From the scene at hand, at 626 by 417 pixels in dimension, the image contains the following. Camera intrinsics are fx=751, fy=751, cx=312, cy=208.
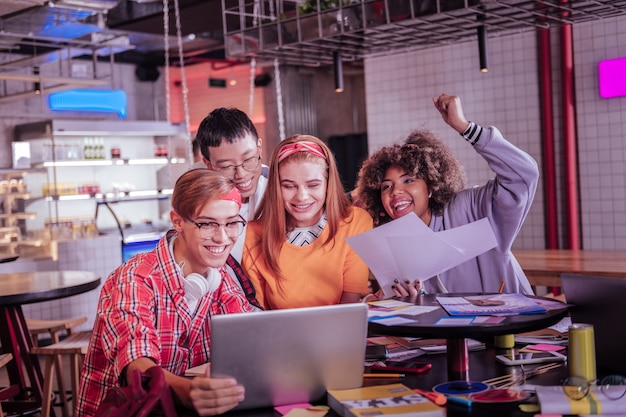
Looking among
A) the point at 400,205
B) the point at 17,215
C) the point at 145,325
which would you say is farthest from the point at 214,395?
the point at 17,215

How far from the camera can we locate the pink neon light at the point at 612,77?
5.45 metres

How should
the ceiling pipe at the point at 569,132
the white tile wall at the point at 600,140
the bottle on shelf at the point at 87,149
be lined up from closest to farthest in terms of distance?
1. the white tile wall at the point at 600,140
2. the ceiling pipe at the point at 569,132
3. the bottle on shelf at the point at 87,149

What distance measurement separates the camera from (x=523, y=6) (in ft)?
11.5

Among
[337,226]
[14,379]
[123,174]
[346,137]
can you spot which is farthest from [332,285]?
[346,137]

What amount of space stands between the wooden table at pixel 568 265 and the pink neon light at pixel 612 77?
49.4 inches

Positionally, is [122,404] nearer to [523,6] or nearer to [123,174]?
[523,6]

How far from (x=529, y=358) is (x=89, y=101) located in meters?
9.36

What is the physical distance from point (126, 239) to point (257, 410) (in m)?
7.21

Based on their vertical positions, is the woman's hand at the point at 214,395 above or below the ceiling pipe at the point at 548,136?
below

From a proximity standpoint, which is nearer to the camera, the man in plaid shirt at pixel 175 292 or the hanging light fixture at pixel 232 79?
the man in plaid shirt at pixel 175 292

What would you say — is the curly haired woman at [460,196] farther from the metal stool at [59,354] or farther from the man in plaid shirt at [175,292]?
the metal stool at [59,354]

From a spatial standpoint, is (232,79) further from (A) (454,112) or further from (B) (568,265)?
(A) (454,112)

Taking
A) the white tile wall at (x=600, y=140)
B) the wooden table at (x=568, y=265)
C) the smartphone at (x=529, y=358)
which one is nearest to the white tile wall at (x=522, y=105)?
the white tile wall at (x=600, y=140)

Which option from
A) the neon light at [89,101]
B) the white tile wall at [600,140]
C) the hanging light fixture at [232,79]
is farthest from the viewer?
the hanging light fixture at [232,79]
